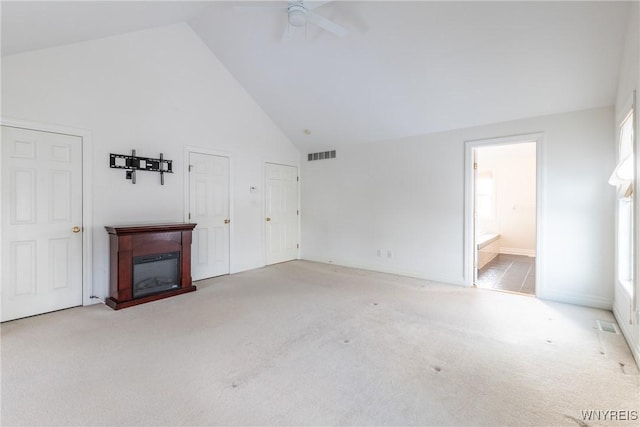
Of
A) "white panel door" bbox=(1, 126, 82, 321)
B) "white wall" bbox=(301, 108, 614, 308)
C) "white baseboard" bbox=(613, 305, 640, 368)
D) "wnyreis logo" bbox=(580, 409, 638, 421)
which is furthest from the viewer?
"white wall" bbox=(301, 108, 614, 308)

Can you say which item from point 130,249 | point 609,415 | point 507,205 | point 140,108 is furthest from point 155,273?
point 507,205

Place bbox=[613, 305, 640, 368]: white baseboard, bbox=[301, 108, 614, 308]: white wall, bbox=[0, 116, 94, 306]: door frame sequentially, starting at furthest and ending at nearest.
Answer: bbox=[0, 116, 94, 306]: door frame, bbox=[301, 108, 614, 308]: white wall, bbox=[613, 305, 640, 368]: white baseboard

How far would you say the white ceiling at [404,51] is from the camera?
2.73 metres

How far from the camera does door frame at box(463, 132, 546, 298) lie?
12.3ft

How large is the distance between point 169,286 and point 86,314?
3.01ft

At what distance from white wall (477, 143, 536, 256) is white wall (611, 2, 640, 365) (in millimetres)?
3946

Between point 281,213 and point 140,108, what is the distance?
2.99 m

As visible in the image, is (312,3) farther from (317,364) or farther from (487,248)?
(487,248)

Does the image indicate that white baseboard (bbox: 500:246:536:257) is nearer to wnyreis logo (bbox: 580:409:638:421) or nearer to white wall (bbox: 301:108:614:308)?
white wall (bbox: 301:108:614:308)

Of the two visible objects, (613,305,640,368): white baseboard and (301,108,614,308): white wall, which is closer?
(613,305,640,368): white baseboard

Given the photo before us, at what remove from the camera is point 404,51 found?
137 inches

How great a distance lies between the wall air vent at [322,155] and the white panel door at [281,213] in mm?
407

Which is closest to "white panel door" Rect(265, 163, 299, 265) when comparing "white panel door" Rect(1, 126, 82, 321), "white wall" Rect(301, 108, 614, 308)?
"white wall" Rect(301, 108, 614, 308)

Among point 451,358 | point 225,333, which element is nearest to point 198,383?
point 225,333
